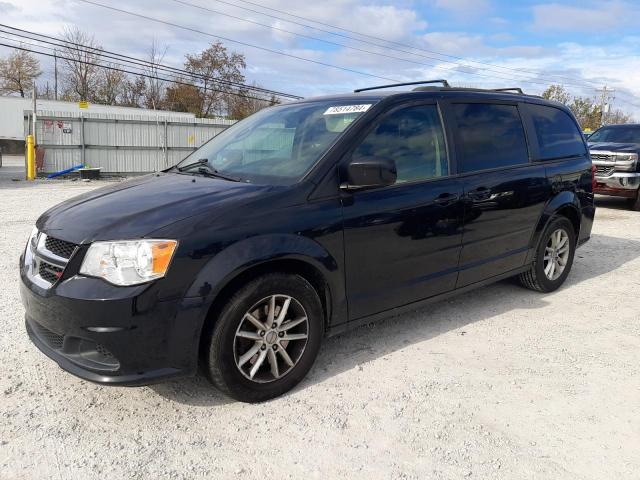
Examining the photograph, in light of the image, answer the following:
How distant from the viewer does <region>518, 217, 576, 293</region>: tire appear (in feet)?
15.9

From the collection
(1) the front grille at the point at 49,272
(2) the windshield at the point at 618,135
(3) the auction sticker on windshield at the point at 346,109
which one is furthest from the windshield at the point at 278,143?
(2) the windshield at the point at 618,135

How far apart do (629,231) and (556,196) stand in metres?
4.96

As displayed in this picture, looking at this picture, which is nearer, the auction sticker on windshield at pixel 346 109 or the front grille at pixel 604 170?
the auction sticker on windshield at pixel 346 109

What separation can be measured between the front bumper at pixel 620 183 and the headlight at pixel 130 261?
11.2m

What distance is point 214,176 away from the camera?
3.43 m

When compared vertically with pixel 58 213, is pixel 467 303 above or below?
below

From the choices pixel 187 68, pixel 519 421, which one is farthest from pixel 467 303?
pixel 187 68

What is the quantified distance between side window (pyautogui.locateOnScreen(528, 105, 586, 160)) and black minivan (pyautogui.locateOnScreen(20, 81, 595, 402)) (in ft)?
1.10

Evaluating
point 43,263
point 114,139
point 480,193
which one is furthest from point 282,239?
point 114,139

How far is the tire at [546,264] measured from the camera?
190 inches

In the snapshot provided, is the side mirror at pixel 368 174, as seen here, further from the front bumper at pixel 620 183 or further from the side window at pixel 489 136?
the front bumper at pixel 620 183

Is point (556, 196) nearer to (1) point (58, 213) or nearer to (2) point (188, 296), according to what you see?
(2) point (188, 296)

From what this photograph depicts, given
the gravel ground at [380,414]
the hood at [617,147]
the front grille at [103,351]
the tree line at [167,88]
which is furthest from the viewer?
the tree line at [167,88]

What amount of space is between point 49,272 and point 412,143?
96.9 inches
